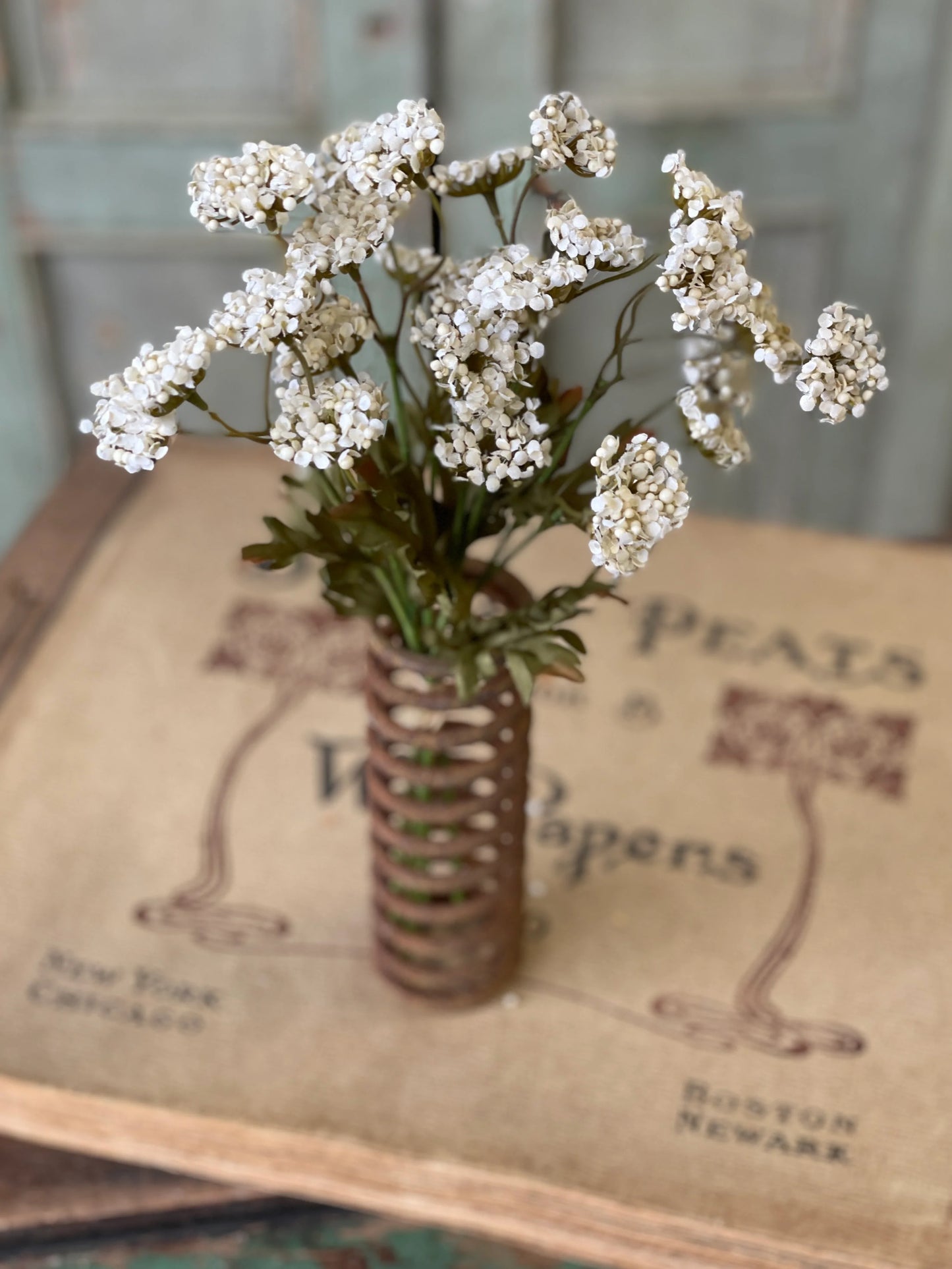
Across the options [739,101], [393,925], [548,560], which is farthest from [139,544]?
[739,101]

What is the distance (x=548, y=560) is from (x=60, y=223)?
922 millimetres

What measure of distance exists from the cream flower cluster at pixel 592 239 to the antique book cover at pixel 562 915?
0.55 m

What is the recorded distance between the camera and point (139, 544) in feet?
4.36

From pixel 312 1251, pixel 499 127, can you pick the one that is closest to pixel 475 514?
pixel 312 1251

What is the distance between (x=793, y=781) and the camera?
3.61ft

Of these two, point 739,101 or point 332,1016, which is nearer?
point 332,1016

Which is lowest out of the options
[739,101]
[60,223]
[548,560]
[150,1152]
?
[150,1152]

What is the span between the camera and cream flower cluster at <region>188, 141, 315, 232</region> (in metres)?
0.57

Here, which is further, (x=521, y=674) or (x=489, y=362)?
(x=521, y=674)

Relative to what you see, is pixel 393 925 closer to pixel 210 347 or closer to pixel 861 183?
pixel 210 347

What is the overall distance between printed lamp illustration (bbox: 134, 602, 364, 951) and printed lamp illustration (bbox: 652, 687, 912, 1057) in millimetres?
336

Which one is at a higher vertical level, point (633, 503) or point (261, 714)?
point (633, 503)

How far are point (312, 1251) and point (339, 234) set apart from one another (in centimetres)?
66

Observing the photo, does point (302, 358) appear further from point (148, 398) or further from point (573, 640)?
point (573, 640)
